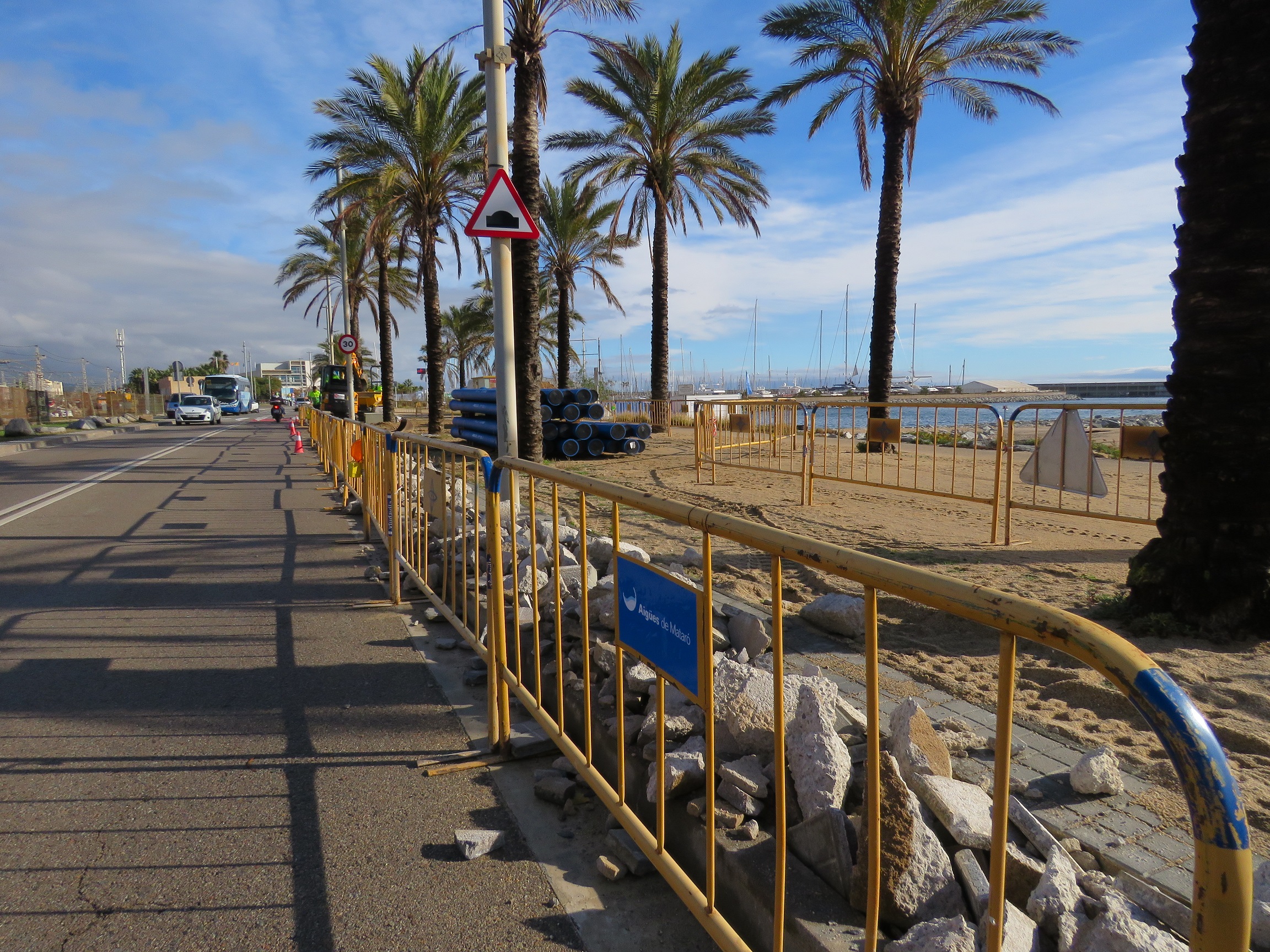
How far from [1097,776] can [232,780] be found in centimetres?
353

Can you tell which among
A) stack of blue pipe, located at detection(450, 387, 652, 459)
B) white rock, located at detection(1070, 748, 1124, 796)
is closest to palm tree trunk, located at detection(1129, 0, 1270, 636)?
white rock, located at detection(1070, 748, 1124, 796)

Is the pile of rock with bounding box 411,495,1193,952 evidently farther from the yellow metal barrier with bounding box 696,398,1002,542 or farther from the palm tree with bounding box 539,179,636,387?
the palm tree with bounding box 539,179,636,387

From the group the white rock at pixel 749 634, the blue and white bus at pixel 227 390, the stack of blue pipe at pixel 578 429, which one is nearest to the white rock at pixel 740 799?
the white rock at pixel 749 634

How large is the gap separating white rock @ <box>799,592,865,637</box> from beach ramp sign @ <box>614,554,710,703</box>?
106 inches

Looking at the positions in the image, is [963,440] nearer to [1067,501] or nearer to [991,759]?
[1067,501]

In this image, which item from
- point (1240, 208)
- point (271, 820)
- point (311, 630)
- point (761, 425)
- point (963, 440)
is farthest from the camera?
point (963, 440)

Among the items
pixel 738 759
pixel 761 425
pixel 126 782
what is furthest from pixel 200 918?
pixel 761 425

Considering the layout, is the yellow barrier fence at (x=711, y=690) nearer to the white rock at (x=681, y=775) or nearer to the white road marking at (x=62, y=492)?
the white rock at (x=681, y=775)

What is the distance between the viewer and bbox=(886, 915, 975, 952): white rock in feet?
6.62

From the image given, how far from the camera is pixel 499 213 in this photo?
21.2 ft

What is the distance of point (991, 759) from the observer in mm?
3285

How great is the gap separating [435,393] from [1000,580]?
2263 cm

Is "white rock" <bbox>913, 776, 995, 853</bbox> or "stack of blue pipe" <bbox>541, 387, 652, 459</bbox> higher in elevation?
"stack of blue pipe" <bbox>541, 387, 652, 459</bbox>

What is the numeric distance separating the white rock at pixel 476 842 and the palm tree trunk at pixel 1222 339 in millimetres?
4288
